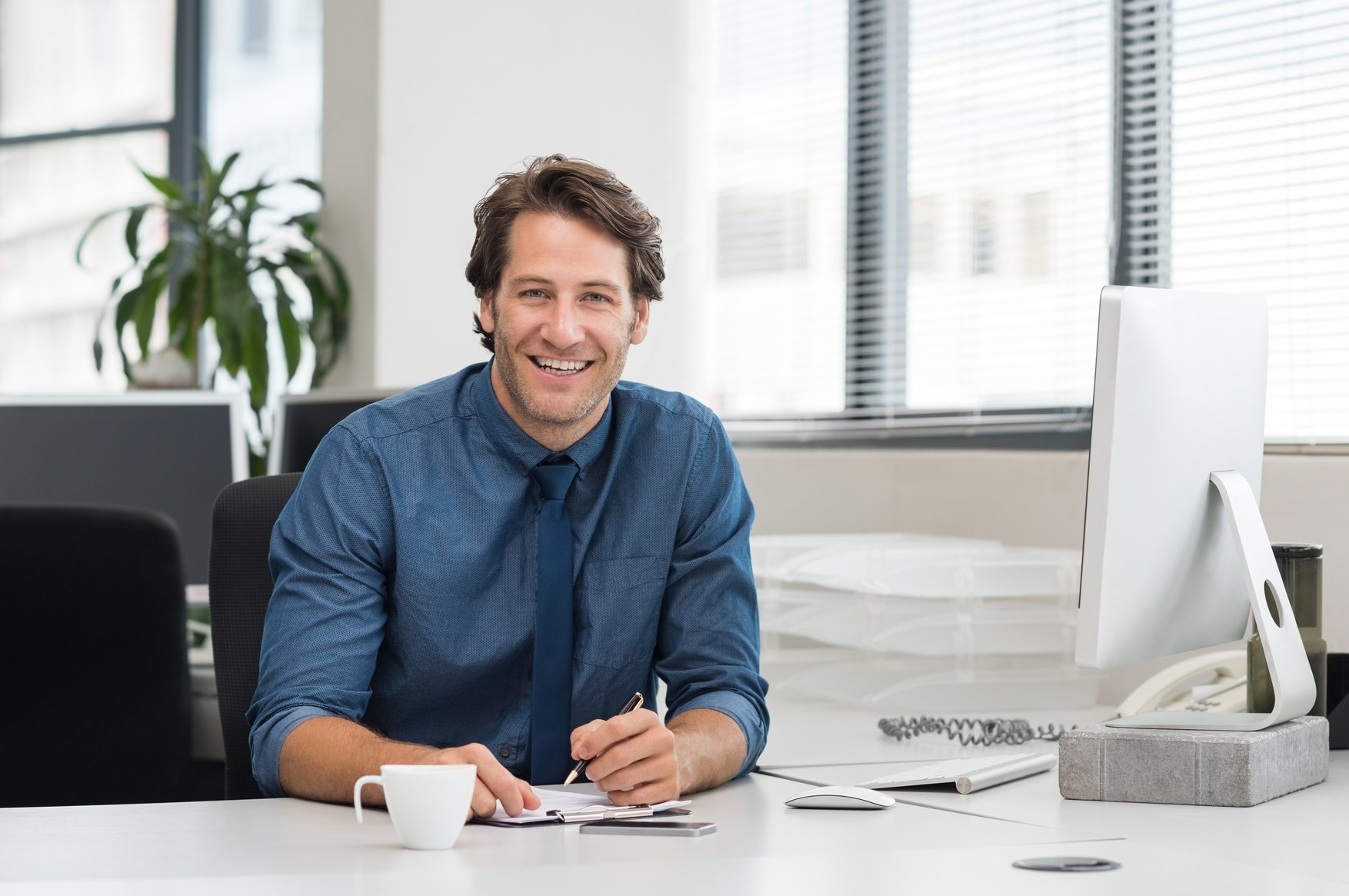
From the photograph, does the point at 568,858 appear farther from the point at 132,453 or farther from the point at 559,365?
the point at 132,453

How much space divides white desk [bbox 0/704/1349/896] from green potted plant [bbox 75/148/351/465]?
2.57m

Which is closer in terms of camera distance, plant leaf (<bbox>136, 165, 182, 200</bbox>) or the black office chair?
the black office chair

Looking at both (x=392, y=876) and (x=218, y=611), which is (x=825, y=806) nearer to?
(x=392, y=876)

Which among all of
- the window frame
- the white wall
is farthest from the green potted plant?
the window frame

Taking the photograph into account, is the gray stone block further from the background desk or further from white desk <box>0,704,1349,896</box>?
the background desk

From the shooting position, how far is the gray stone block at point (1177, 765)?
148 cm

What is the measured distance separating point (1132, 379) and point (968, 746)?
71 cm

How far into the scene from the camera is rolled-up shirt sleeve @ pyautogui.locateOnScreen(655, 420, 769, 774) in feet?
5.64

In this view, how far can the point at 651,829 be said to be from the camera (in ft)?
4.23

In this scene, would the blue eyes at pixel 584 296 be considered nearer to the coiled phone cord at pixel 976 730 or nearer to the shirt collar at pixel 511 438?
the shirt collar at pixel 511 438

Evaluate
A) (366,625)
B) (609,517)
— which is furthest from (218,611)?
(609,517)

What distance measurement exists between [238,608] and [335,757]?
363mm

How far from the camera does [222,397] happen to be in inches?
119

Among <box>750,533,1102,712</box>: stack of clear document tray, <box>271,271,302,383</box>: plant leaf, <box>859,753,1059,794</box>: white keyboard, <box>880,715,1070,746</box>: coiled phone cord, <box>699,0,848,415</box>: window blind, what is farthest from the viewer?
<box>271,271,302,383</box>: plant leaf
